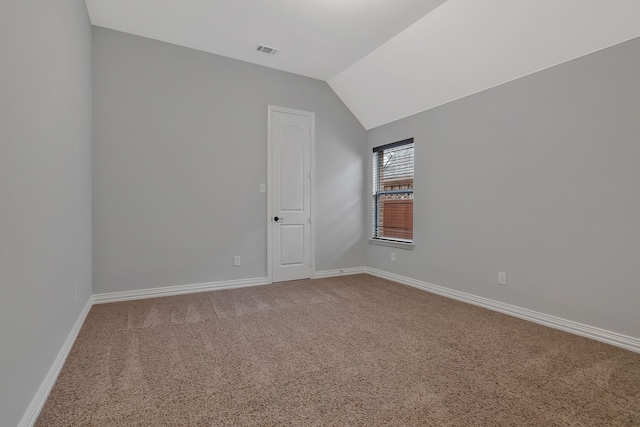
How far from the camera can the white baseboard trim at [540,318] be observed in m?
2.46

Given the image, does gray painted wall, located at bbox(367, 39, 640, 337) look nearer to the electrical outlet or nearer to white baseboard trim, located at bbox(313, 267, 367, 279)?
the electrical outlet

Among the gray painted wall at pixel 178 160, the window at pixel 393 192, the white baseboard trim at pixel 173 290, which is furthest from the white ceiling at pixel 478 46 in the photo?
the white baseboard trim at pixel 173 290

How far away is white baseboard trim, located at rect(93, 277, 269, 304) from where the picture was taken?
3505mm

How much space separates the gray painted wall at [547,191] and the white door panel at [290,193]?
1656 mm

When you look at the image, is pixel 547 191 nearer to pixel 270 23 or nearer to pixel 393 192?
pixel 393 192

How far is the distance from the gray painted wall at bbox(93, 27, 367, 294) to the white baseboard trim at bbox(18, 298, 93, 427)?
1.19m

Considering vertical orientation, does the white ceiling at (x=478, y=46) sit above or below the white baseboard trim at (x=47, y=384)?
above

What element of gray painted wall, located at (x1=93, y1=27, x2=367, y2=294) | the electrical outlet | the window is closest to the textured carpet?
the electrical outlet

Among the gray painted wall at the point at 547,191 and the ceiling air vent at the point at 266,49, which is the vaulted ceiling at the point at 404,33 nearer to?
the ceiling air vent at the point at 266,49

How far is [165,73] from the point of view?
3.77m

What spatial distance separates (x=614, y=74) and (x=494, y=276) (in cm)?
198

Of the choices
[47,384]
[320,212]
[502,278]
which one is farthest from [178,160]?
[502,278]

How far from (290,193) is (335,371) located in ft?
9.48

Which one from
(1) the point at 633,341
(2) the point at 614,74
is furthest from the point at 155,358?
(2) the point at 614,74
